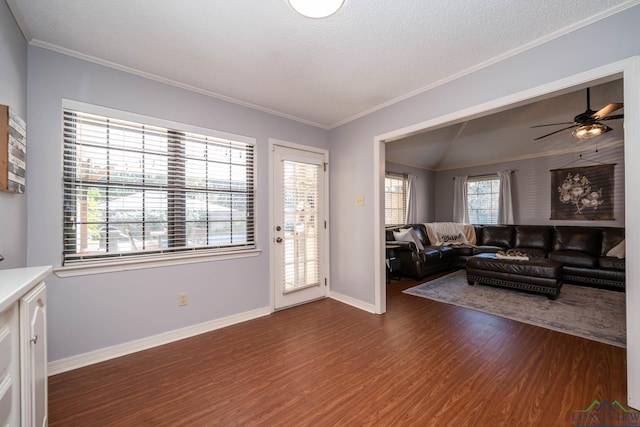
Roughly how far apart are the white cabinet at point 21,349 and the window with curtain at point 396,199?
583cm

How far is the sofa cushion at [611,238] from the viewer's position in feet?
14.0

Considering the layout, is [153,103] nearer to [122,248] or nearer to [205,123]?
[205,123]

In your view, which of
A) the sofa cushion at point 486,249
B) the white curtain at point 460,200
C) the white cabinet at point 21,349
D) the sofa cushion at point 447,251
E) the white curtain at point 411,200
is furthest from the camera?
the white curtain at point 460,200

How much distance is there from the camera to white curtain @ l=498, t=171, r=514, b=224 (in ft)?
19.5

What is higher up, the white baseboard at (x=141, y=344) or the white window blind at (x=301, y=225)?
the white window blind at (x=301, y=225)

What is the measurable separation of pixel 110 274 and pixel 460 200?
7.24m

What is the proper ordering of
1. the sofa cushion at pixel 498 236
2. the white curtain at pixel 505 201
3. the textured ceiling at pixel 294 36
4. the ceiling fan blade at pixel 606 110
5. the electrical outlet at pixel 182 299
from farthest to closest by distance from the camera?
the white curtain at pixel 505 201, the sofa cushion at pixel 498 236, the electrical outlet at pixel 182 299, the ceiling fan blade at pixel 606 110, the textured ceiling at pixel 294 36

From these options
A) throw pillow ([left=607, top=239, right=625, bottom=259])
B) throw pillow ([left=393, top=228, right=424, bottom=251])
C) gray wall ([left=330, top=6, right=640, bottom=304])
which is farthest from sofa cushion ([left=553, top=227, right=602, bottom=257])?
gray wall ([left=330, top=6, right=640, bottom=304])

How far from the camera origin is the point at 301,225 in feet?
11.5

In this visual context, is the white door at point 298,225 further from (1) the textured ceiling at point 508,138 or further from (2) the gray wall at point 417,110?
(1) the textured ceiling at point 508,138

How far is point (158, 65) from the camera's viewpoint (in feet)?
7.42

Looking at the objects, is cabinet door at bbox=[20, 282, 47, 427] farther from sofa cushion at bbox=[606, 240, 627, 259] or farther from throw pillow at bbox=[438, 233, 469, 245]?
sofa cushion at bbox=[606, 240, 627, 259]

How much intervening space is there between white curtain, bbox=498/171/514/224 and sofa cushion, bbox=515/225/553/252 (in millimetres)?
486

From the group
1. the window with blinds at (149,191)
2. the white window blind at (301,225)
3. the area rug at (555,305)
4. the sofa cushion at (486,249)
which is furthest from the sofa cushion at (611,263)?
the window with blinds at (149,191)
